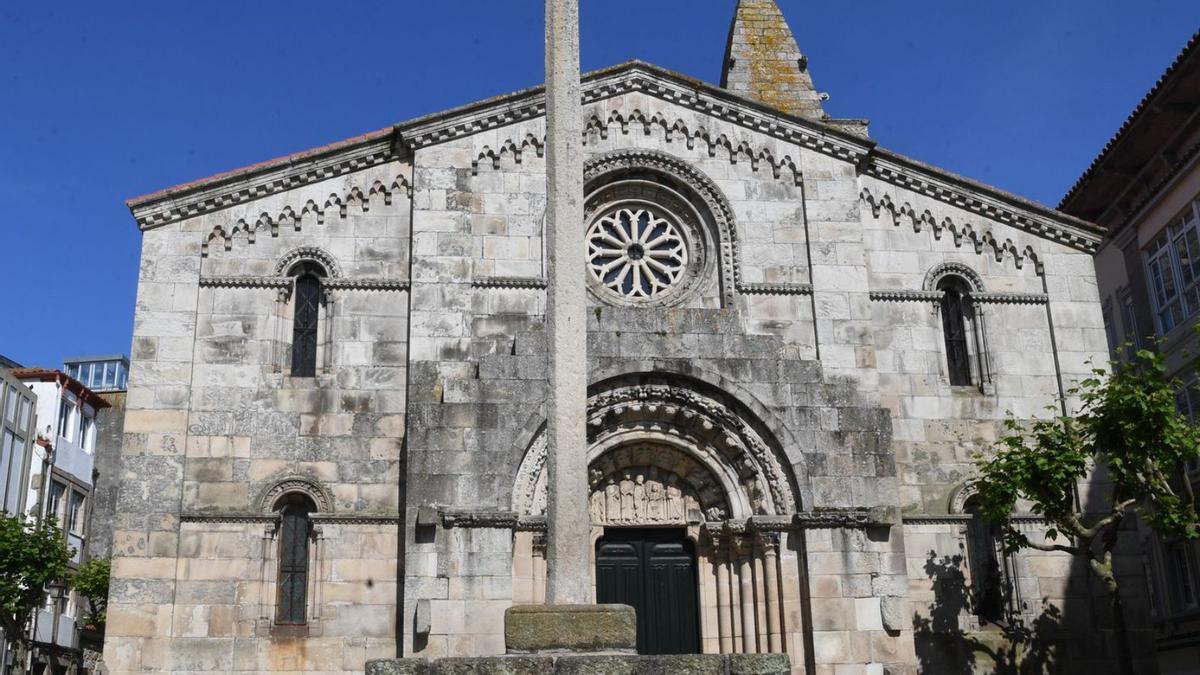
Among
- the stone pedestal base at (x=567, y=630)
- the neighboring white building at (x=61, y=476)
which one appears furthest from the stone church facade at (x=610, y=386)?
the neighboring white building at (x=61, y=476)

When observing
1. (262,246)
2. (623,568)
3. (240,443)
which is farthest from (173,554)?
(623,568)

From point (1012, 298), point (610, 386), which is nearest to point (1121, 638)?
point (1012, 298)

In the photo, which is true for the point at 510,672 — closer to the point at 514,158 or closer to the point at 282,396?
the point at 282,396

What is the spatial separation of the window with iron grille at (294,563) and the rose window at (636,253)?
625cm

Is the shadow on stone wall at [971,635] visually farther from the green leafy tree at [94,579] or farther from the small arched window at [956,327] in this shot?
the green leafy tree at [94,579]

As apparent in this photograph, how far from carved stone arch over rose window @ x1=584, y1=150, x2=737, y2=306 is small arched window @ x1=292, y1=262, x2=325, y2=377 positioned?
4.58 m

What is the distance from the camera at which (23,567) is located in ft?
82.8

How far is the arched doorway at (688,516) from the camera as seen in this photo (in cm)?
1791

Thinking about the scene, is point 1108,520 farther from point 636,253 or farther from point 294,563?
point 294,563

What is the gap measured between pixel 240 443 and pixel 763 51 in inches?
692

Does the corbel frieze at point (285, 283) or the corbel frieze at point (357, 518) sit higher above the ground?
the corbel frieze at point (285, 283)

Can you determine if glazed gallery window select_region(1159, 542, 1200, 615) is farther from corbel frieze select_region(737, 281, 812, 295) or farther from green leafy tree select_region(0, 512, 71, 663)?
green leafy tree select_region(0, 512, 71, 663)

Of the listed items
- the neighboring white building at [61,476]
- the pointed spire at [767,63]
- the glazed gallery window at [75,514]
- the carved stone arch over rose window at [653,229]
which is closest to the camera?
the carved stone arch over rose window at [653,229]

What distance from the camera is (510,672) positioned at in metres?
9.52
